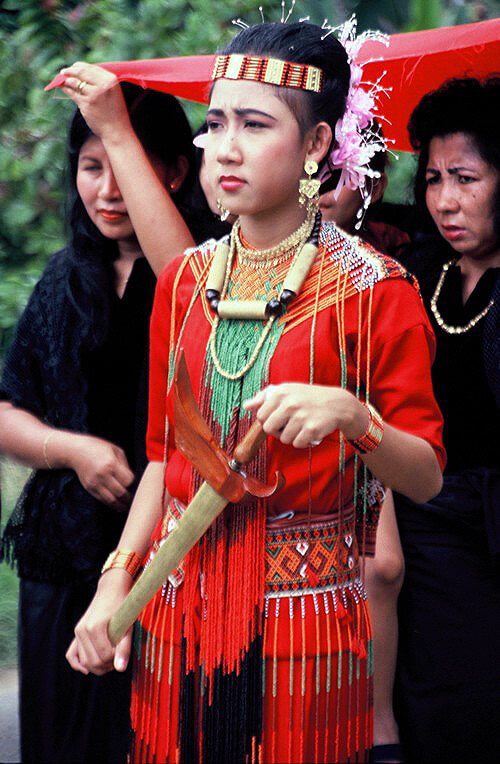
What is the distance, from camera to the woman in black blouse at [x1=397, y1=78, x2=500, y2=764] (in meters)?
2.91

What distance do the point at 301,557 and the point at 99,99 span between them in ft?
4.29

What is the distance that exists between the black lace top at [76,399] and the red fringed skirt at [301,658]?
2.31ft

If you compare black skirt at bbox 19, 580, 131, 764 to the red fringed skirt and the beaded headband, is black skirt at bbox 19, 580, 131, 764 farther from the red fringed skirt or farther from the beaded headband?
the beaded headband

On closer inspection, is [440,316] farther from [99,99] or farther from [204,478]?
[204,478]

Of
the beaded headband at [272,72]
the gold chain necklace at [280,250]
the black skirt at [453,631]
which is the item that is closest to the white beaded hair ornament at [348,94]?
the beaded headband at [272,72]

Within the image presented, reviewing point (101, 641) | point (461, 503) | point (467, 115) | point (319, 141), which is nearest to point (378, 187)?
point (467, 115)

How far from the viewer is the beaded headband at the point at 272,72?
212cm

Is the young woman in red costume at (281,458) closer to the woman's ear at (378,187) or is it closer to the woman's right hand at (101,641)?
the woman's right hand at (101,641)

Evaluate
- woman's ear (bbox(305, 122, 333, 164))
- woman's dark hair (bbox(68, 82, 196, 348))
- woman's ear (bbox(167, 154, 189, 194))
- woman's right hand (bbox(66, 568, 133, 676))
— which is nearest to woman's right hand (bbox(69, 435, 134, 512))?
woman's dark hair (bbox(68, 82, 196, 348))

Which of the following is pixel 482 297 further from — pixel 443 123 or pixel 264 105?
pixel 264 105

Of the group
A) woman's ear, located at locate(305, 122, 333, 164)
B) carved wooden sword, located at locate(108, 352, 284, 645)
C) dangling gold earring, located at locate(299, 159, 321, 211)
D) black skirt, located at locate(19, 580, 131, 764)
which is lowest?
black skirt, located at locate(19, 580, 131, 764)

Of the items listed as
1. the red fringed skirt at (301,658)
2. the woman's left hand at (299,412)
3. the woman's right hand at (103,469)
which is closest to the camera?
the woman's left hand at (299,412)

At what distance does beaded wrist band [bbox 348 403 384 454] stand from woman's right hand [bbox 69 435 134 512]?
939 millimetres

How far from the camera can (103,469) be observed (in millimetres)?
2775
